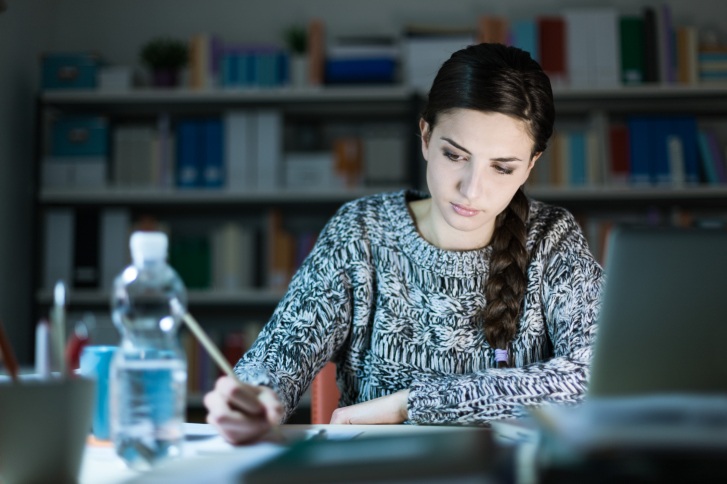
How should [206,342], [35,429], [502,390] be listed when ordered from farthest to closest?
[502,390] < [206,342] < [35,429]

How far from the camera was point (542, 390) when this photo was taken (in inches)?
37.4

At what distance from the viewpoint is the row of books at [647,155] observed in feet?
8.97

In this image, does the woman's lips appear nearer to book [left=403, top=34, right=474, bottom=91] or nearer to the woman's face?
the woman's face

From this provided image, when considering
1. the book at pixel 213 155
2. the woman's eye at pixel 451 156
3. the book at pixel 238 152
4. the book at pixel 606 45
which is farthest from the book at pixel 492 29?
the woman's eye at pixel 451 156

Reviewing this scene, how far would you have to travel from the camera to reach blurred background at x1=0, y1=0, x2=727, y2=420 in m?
2.77

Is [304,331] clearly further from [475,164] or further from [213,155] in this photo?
[213,155]

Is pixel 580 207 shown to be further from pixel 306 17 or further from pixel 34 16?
pixel 34 16

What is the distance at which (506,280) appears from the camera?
4.03ft

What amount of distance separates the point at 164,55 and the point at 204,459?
2.56m

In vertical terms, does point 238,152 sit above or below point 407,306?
above

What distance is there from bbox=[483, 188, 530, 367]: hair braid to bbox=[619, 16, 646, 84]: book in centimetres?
180

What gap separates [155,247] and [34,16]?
2.86 m

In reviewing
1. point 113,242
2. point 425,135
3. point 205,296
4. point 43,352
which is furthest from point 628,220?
point 43,352

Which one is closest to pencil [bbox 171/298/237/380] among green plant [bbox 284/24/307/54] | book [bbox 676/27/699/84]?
green plant [bbox 284/24/307/54]
